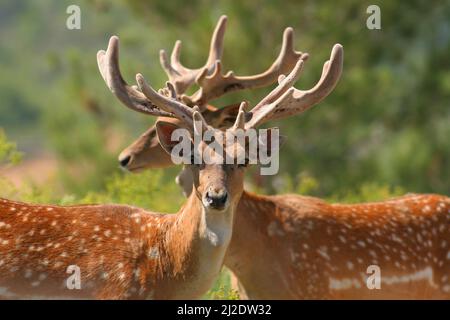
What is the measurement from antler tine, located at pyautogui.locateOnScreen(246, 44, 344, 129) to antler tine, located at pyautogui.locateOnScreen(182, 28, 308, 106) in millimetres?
1210

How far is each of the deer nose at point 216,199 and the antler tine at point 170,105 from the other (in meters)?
0.58

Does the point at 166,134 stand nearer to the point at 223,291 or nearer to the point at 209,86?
the point at 223,291

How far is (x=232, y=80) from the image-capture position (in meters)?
9.34

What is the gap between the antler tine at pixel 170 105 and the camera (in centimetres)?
702

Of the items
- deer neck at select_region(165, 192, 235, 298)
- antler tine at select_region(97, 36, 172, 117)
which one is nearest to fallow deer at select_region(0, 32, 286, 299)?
deer neck at select_region(165, 192, 235, 298)

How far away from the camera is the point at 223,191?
6578mm

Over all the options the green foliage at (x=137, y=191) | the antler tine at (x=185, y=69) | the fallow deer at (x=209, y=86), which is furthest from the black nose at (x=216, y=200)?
the green foliage at (x=137, y=191)

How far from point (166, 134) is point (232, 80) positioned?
2.15m

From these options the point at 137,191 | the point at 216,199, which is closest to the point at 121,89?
the point at 216,199

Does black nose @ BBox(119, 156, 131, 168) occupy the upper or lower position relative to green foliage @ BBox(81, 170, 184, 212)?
upper

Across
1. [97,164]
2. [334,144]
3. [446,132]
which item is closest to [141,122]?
[97,164]

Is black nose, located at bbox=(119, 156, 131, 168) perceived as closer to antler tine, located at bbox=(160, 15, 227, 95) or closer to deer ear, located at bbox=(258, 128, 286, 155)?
antler tine, located at bbox=(160, 15, 227, 95)

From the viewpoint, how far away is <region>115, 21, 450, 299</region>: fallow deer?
7.91 m

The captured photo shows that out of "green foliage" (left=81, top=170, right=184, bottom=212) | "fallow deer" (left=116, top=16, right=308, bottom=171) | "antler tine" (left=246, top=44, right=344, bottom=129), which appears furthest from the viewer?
"green foliage" (left=81, top=170, right=184, bottom=212)
